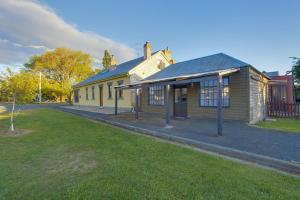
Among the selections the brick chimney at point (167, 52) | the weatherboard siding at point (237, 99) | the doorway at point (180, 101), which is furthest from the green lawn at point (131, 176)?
the brick chimney at point (167, 52)

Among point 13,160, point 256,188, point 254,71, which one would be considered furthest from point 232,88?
point 13,160

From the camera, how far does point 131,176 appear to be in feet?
11.3

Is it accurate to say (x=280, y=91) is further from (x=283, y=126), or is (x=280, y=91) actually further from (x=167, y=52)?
(x=167, y=52)

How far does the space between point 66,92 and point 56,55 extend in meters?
→ 9.27

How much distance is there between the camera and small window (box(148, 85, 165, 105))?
14.1 m

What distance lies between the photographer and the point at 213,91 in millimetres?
10555

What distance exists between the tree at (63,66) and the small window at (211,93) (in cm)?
3713

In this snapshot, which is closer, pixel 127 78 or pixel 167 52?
pixel 127 78

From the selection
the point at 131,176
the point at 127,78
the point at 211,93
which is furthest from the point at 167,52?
the point at 131,176

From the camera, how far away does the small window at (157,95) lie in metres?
14.1

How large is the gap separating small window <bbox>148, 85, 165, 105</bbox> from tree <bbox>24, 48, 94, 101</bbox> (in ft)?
105

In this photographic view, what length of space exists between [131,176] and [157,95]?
11.3 meters

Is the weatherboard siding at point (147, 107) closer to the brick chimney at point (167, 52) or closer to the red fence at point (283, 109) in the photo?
the brick chimney at point (167, 52)

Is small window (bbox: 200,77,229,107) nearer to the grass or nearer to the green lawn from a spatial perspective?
the grass
